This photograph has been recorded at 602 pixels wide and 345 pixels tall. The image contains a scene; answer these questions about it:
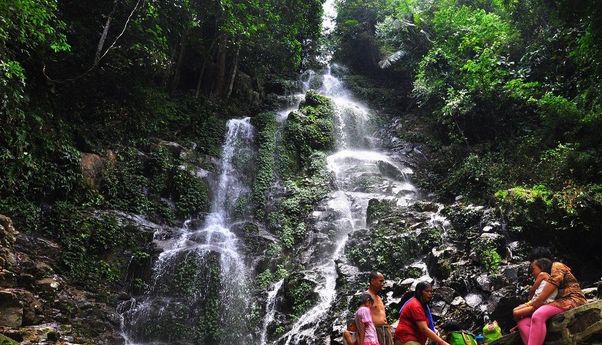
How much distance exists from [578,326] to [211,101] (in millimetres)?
18167

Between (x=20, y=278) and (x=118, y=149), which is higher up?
(x=118, y=149)

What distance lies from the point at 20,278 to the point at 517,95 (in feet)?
48.5

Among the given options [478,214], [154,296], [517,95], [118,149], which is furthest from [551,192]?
[118,149]

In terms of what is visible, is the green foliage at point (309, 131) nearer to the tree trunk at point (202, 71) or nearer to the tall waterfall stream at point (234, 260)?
the tall waterfall stream at point (234, 260)

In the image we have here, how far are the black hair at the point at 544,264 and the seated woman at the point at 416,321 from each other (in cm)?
147

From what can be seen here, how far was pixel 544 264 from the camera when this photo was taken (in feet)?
15.3

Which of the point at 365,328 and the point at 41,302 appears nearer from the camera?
the point at 365,328

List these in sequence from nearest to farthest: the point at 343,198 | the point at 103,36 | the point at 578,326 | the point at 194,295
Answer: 1. the point at 578,326
2. the point at 194,295
3. the point at 103,36
4. the point at 343,198

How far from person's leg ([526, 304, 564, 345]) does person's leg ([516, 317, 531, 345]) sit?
3.6 inches

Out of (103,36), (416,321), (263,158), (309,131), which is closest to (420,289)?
(416,321)

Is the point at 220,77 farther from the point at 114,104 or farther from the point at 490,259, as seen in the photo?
the point at 490,259

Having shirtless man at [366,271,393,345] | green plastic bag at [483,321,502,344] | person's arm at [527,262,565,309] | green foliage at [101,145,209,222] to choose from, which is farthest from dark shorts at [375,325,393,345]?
green foliage at [101,145,209,222]

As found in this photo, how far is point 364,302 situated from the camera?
4.77 meters

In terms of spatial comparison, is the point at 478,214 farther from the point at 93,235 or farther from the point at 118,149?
the point at 118,149
